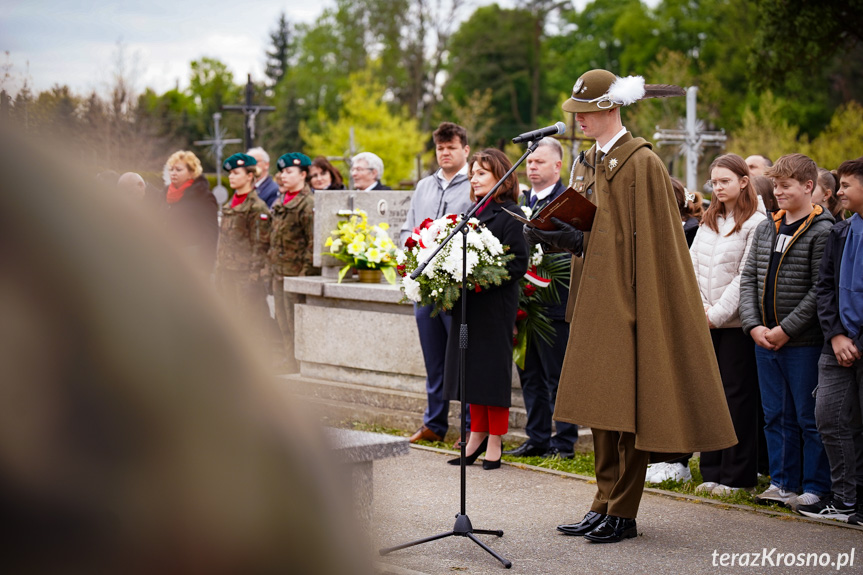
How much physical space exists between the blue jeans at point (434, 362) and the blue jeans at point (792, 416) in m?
2.42

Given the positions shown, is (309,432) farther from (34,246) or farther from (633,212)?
(633,212)

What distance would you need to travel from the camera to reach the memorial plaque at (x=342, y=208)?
9477mm

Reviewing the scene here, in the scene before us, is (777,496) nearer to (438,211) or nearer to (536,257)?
(536,257)

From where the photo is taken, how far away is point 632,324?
4688mm

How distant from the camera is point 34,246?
77 centimetres

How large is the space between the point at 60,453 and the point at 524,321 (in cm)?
642

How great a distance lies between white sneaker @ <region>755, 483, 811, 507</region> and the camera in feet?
18.5

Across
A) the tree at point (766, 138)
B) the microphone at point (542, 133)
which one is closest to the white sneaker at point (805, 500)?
the microphone at point (542, 133)

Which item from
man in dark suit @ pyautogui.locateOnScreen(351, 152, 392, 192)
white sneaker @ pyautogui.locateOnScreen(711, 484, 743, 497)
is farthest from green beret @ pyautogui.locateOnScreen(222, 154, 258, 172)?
white sneaker @ pyautogui.locateOnScreen(711, 484, 743, 497)

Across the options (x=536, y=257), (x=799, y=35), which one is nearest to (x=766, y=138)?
(x=799, y=35)

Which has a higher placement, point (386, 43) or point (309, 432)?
point (386, 43)

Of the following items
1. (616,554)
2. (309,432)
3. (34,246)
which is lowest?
(616,554)

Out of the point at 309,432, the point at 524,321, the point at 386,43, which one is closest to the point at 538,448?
the point at 524,321

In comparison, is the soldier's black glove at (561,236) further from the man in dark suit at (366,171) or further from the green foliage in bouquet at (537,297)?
the man in dark suit at (366,171)
